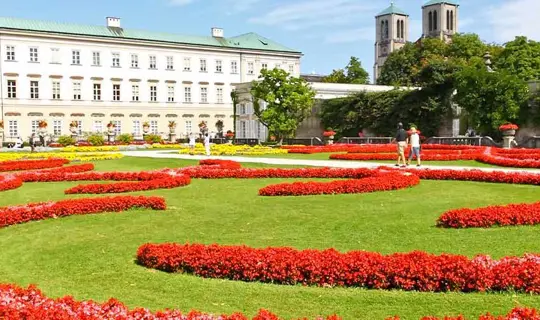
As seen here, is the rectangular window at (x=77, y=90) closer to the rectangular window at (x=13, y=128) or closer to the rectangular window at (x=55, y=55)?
the rectangular window at (x=55, y=55)

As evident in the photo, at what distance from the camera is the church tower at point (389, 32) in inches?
4963

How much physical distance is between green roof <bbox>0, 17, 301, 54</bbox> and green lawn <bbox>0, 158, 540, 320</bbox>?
5277cm

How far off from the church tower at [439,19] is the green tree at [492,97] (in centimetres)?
8842

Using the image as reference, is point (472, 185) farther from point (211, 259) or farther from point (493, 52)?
point (493, 52)

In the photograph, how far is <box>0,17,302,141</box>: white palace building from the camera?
194 ft

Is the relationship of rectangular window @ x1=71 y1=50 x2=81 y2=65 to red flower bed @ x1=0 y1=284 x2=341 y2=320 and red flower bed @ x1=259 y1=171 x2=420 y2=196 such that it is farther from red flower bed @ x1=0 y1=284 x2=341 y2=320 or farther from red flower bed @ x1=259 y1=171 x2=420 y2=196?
red flower bed @ x1=0 y1=284 x2=341 y2=320

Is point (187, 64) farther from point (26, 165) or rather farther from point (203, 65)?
point (26, 165)

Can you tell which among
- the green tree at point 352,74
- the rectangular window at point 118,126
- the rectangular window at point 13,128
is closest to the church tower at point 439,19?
the green tree at point 352,74

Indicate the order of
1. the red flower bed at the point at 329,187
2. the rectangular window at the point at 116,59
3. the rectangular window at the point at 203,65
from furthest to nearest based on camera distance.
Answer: the rectangular window at the point at 203,65 → the rectangular window at the point at 116,59 → the red flower bed at the point at 329,187

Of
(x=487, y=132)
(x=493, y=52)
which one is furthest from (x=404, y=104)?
(x=493, y=52)

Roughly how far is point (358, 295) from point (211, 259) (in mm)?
1717

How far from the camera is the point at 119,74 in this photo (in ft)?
214

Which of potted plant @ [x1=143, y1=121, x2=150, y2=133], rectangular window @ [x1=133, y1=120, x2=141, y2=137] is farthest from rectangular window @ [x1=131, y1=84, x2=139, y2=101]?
potted plant @ [x1=143, y1=121, x2=150, y2=133]

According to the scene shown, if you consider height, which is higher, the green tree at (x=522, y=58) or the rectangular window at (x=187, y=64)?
the rectangular window at (x=187, y=64)
